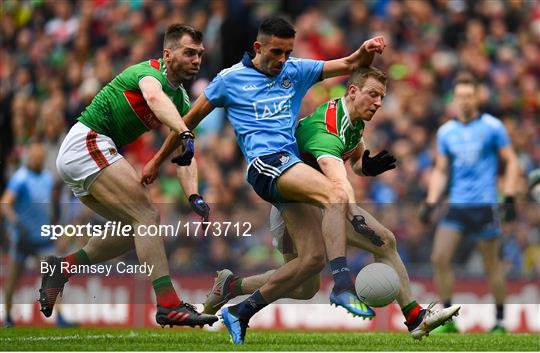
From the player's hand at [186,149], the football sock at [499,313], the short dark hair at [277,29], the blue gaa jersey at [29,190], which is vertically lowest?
the football sock at [499,313]

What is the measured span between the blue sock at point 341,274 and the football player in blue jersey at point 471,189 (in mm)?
4204

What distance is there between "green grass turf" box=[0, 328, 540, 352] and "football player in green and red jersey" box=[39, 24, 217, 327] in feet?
1.56

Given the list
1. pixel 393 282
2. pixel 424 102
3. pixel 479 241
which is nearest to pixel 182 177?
pixel 393 282

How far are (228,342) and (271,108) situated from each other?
6.28 ft

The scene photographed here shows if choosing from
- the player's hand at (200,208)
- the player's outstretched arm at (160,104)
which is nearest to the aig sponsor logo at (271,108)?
the player's outstretched arm at (160,104)

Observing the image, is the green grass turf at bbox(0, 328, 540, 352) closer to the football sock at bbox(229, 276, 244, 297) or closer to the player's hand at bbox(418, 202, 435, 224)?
the football sock at bbox(229, 276, 244, 297)

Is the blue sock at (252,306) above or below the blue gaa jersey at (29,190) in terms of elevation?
below

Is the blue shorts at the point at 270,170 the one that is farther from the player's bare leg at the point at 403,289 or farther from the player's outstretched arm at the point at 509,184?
the player's outstretched arm at the point at 509,184

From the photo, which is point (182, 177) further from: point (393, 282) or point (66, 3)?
point (66, 3)

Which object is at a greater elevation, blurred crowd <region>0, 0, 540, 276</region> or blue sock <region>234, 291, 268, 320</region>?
blurred crowd <region>0, 0, 540, 276</region>

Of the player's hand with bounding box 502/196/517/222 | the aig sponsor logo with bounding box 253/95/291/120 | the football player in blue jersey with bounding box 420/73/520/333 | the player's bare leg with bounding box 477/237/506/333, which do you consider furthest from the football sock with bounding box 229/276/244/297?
the player's hand with bounding box 502/196/517/222

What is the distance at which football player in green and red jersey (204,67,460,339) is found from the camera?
1028 cm

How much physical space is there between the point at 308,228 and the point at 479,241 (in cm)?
439

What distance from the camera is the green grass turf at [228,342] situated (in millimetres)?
10094
